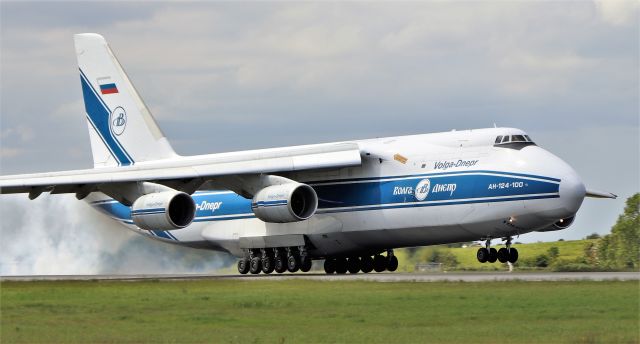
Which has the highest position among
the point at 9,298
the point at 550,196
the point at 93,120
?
the point at 93,120

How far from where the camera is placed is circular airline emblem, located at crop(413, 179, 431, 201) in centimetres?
3116

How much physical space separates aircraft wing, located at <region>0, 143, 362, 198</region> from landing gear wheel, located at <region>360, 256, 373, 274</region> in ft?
12.5

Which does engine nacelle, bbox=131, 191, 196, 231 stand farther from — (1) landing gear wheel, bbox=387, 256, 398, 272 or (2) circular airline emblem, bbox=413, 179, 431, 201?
(1) landing gear wheel, bbox=387, 256, 398, 272

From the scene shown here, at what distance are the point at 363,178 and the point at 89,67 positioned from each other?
12338mm

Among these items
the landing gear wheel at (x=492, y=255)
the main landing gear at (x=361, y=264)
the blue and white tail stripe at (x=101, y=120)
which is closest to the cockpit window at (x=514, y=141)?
the landing gear wheel at (x=492, y=255)

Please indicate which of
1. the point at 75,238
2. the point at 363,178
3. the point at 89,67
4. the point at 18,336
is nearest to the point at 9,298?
the point at 18,336

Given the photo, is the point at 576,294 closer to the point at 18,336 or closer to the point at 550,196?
the point at 550,196

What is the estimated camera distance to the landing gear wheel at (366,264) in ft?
115

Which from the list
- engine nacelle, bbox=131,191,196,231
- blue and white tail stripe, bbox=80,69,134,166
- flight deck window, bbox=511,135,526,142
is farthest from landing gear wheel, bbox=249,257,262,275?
flight deck window, bbox=511,135,526,142

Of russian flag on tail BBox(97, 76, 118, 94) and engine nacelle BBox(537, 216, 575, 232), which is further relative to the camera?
russian flag on tail BBox(97, 76, 118, 94)

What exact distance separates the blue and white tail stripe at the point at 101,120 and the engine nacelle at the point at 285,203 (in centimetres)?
876

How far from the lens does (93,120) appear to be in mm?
40188

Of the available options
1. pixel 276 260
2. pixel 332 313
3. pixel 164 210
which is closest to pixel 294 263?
pixel 276 260

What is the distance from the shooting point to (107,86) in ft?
130
